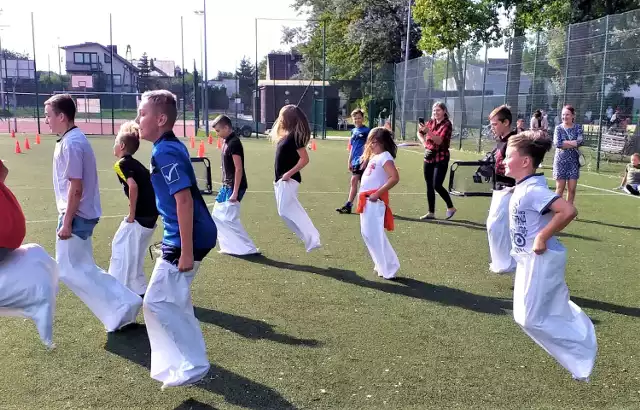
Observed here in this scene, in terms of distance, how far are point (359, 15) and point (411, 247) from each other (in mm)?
39922

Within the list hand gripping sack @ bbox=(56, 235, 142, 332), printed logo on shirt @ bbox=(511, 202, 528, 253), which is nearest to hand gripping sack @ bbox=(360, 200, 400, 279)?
printed logo on shirt @ bbox=(511, 202, 528, 253)

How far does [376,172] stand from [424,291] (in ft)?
4.32

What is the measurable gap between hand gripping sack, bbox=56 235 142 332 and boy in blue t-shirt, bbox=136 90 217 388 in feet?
3.35

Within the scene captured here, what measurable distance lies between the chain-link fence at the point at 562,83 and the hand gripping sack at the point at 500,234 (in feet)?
38.8

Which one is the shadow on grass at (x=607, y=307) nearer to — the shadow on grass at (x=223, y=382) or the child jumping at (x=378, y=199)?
the child jumping at (x=378, y=199)

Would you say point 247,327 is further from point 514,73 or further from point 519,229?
point 514,73

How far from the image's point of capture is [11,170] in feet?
52.6

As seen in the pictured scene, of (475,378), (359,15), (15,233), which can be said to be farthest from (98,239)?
(359,15)

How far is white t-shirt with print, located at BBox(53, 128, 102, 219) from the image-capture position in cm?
450

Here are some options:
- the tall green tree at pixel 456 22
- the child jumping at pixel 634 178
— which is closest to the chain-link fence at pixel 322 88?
the tall green tree at pixel 456 22

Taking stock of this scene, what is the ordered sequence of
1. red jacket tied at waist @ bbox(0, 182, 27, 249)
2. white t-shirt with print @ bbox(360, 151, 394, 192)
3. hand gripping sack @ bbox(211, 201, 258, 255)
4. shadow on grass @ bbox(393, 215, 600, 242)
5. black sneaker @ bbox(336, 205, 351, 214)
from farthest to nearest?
black sneaker @ bbox(336, 205, 351, 214) < shadow on grass @ bbox(393, 215, 600, 242) < hand gripping sack @ bbox(211, 201, 258, 255) < white t-shirt with print @ bbox(360, 151, 394, 192) < red jacket tied at waist @ bbox(0, 182, 27, 249)

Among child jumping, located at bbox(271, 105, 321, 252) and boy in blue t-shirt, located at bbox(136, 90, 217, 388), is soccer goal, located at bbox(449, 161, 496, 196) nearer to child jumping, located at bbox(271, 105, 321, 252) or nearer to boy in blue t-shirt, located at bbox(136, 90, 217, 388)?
child jumping, located at bbox(271, 105, 321, 252)

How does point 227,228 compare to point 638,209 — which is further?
point 638,209

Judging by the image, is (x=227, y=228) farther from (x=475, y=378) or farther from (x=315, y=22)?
(x=315, y=22)
